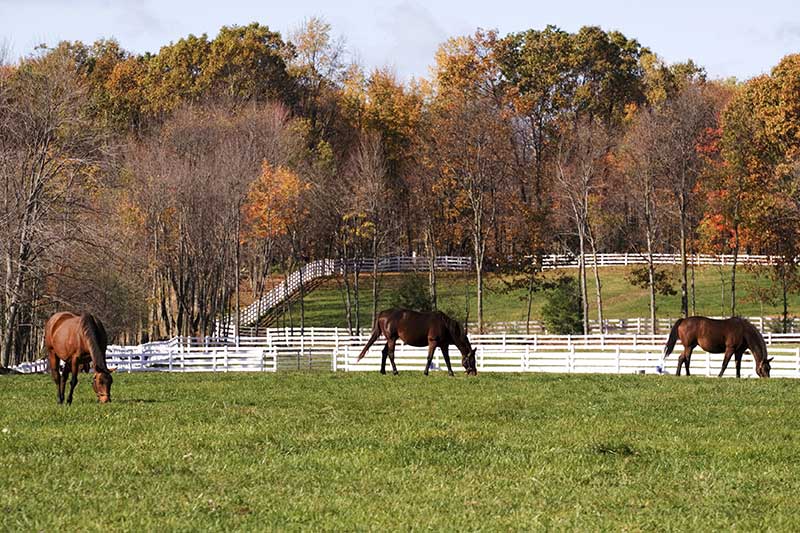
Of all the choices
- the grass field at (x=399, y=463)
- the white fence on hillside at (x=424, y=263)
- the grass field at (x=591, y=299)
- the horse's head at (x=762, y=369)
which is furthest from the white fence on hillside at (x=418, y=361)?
the white fence on hillside at (x=424, y=263)

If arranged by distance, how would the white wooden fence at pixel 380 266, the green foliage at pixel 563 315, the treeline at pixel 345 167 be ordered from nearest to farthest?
1. the treeline at pixel 345 167
2. the green foliage at pixel 563 315
3. the white wooden fence at pixel 380 266

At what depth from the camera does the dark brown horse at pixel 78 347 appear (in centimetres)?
2055

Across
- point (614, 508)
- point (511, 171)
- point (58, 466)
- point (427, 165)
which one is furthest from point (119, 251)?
point (614, 508)

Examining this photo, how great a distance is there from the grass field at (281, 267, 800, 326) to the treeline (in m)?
1.52

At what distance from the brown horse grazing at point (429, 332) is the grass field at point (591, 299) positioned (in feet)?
123

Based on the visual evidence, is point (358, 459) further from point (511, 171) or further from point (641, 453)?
point (511, 171)

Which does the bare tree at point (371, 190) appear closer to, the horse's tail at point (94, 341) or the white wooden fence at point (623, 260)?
the white wooden fence at point (623, 260)

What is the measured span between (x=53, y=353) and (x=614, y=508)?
41.4ft

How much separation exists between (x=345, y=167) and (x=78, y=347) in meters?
55.7

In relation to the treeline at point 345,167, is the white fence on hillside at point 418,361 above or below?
below

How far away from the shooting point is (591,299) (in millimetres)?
78438

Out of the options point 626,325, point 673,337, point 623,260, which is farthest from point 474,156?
point 673,337

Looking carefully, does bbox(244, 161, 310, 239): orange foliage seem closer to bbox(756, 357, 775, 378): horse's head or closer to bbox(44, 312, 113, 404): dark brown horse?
bbox(756, 357, 775, 378): horse's head

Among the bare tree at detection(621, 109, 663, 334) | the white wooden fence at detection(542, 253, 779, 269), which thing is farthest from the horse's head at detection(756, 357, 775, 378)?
the white wooden fence at detection(542, 253, 779, 269)
